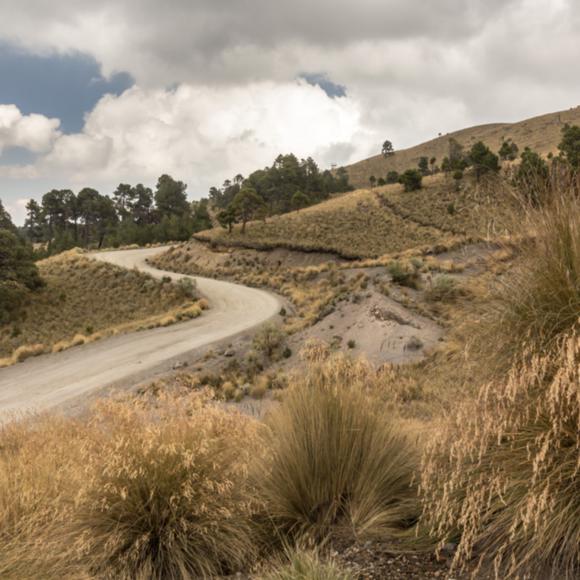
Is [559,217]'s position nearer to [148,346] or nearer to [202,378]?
[202,378]

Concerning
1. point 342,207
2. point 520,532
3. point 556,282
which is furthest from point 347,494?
point 342,207

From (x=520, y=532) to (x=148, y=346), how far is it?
18.2 m

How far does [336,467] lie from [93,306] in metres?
32.2

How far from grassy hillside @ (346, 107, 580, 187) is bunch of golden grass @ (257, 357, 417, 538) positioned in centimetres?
9683

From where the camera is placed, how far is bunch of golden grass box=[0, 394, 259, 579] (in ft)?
11.1

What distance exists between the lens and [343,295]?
2270 cm

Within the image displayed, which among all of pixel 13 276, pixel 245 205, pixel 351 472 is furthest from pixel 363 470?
pixel 245 205

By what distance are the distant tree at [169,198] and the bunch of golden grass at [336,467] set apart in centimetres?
8950

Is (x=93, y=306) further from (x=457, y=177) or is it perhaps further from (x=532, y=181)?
(x=457, y=177)

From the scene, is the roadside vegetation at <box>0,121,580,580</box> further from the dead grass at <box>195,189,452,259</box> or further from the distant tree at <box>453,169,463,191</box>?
the distant tree at <box>453,169,463,191</box>

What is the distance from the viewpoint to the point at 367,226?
5819 cm

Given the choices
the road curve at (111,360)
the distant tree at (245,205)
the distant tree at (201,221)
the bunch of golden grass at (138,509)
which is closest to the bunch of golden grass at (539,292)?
the bunch of golden grass at (138,509)

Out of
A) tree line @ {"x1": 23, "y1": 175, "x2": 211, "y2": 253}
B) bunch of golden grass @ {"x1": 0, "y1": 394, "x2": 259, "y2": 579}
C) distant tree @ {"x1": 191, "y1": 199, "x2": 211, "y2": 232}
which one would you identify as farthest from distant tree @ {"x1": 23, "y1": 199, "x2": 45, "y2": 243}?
bunch of golden grass @ {"x1": 0, "y1": 394, "x2": 259, "y2": 579}

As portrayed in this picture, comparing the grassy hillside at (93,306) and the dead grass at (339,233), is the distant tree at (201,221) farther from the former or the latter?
the grassy hillside at (93,306)
